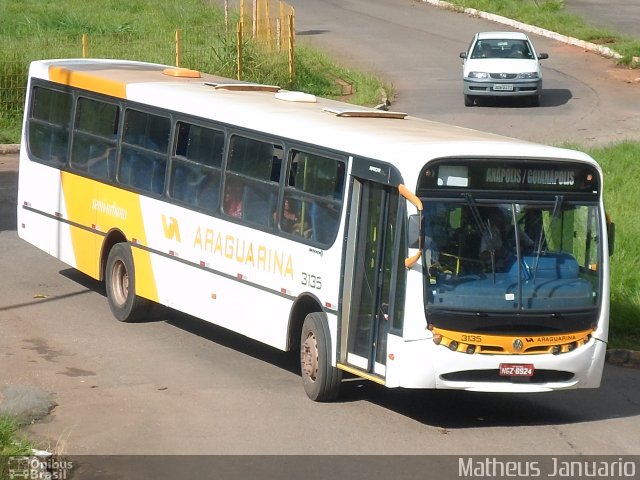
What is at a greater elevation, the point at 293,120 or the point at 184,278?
the point at 293,120

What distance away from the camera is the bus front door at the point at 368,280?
10.9m

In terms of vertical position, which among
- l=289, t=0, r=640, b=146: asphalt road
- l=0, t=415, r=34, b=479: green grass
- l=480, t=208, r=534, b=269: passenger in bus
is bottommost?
l=0, t=415, r=34, b=479: green grass

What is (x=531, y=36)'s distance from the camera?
140 ft

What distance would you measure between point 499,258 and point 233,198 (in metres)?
3.44

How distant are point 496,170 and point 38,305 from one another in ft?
22.1

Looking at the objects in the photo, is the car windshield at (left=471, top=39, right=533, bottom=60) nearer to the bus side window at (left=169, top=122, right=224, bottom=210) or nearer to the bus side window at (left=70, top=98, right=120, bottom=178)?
the bus side window at (left=70, top=98, right=120, bottom=178)

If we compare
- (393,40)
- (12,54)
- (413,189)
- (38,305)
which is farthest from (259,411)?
(393,40)

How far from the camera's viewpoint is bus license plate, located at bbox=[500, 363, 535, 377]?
34.9 ft

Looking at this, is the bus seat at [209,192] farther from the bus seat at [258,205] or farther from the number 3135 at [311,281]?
the number 3135 at [311,281]

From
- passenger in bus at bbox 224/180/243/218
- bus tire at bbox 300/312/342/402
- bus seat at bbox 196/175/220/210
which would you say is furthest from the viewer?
bus seat at bbox 196/175/220/210

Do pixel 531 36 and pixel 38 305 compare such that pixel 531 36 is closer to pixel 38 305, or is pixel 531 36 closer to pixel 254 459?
pixel 38 305

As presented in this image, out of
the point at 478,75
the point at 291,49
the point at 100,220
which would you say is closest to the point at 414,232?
the point at 100,220

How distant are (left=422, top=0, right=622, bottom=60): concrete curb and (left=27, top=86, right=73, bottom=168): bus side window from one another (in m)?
24.3

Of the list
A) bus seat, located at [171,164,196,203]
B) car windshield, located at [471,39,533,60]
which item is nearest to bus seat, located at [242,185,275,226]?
Answer: bus seat, located at [171,164,196,203]
